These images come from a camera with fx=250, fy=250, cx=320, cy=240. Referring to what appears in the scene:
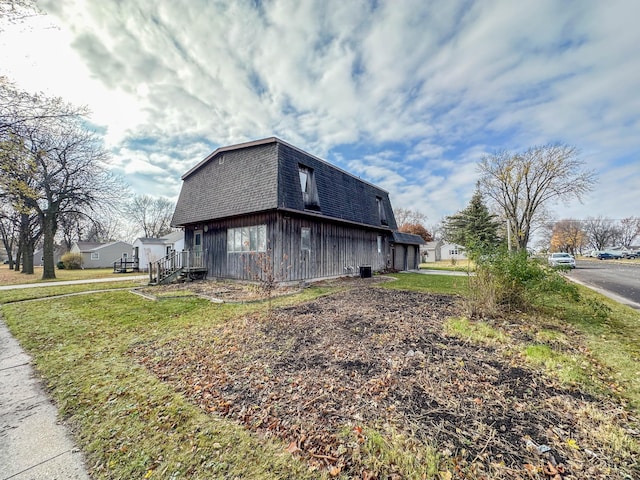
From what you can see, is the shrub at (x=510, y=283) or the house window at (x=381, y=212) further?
the house window at (x=381, y=212)

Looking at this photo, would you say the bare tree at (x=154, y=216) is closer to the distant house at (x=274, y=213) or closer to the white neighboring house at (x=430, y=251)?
the distant house at (x=274, y=213)

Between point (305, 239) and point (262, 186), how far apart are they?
3.09m

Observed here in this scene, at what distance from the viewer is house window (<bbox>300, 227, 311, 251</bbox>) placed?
1166 centimetres

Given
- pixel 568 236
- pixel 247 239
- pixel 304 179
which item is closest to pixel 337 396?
pixel 247 239

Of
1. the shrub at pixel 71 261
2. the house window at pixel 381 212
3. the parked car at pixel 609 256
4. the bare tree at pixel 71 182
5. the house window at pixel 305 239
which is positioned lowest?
the parked car at pixel 609 256

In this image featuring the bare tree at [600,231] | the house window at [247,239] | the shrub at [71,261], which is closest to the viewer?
the house window at [247,239]

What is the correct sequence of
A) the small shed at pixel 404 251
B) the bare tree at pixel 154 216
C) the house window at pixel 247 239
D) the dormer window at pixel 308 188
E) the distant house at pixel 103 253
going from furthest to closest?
the bare tree at pixel 154 216 < the distant house at pixel 103 253 < the small shed at pixel 404 251 < the dormer window at pixel 308 188 < the house window at pixel 247 239

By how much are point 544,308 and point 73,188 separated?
2631cm

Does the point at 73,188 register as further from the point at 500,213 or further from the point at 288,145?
the point at 500,213

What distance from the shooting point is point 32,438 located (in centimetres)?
246

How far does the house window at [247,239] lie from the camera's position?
11063 mm

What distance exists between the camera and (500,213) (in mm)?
29891

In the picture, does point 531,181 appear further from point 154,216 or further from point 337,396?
point 154,216

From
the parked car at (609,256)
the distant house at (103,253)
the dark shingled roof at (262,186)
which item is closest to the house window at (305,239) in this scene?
the dark shingled roof at (262,186)
